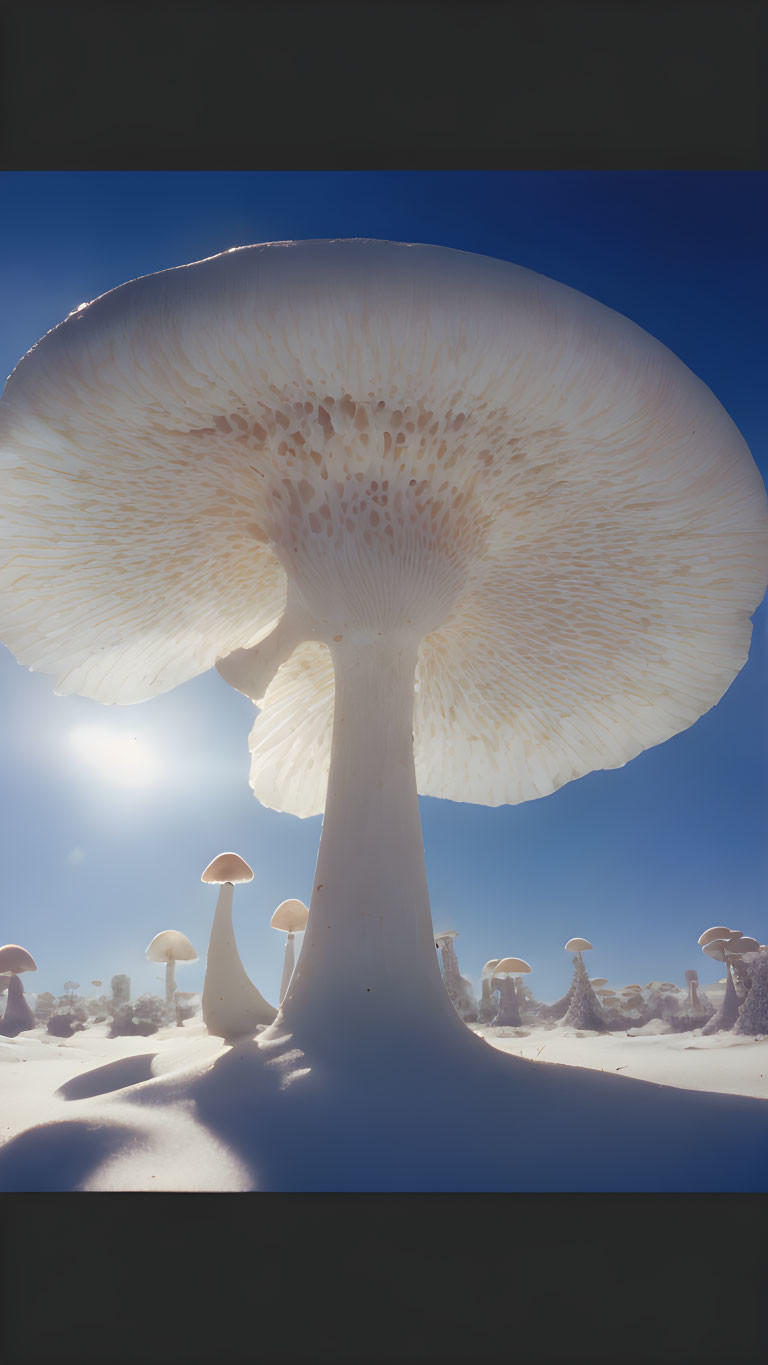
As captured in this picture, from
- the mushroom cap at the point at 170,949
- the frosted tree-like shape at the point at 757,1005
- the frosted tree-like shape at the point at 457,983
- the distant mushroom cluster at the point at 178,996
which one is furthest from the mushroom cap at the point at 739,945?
the mushroom cap at the point at 170,949

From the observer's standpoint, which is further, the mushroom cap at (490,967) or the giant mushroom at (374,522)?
the mushroom cap at (490,967)

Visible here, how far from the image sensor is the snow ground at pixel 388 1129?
212cm

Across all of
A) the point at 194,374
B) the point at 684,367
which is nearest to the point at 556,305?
the point at 684,367

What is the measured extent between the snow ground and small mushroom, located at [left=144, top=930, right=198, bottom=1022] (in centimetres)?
504

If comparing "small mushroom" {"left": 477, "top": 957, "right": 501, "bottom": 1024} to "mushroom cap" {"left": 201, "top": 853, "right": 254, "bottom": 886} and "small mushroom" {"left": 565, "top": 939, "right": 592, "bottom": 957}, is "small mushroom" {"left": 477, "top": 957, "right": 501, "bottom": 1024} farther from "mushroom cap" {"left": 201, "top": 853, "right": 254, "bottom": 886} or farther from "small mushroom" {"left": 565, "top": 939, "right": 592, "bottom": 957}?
"mushroom cap" {"left": 201, "top": 853, "right": 254, "bottom": 886}

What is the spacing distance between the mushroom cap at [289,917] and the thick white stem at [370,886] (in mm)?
3327

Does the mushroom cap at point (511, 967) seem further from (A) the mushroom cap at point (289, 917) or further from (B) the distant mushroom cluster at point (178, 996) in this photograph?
(A) the mushroom cap at point (289, 917)

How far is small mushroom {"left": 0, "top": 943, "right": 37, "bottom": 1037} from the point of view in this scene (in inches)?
278

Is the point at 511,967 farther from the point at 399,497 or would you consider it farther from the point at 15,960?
the point at 399,497

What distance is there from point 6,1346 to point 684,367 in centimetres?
397

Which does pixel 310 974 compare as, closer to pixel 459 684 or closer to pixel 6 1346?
pixel 6 1346

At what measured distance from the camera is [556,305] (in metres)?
2.72

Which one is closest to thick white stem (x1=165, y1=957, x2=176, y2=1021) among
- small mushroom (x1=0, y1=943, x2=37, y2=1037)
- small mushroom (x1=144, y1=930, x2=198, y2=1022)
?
small mushroom (x1=144, y1=930, x2=198, y2=1022)

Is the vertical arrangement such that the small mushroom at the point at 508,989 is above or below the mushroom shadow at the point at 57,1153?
below
